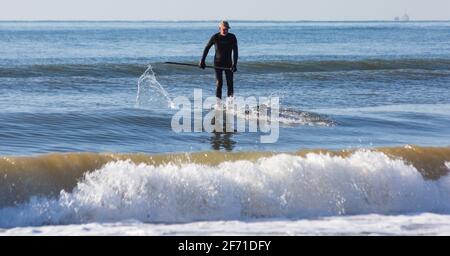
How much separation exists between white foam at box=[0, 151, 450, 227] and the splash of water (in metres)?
7.03

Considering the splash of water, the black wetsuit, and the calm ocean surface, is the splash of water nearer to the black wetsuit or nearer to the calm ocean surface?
the calm ocean surface

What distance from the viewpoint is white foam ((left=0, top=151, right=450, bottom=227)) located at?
10.3m

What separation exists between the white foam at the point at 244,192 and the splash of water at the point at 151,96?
277 inches

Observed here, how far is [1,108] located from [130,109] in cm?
250

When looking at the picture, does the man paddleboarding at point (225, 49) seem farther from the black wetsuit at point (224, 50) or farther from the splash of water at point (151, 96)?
the splash of water at point (151, 96)

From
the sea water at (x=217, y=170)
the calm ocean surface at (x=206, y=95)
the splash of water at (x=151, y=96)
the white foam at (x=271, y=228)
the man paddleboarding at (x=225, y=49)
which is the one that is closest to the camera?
the white foam at (x=271, y=228)

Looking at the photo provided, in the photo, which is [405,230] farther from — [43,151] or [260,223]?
[43,151]

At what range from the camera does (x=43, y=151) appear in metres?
12.8

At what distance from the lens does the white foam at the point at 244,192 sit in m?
10.3

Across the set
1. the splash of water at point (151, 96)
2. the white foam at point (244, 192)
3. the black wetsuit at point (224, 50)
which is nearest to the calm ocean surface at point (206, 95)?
the splash of water at point (151, 96)

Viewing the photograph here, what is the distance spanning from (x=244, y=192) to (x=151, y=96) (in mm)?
9413
